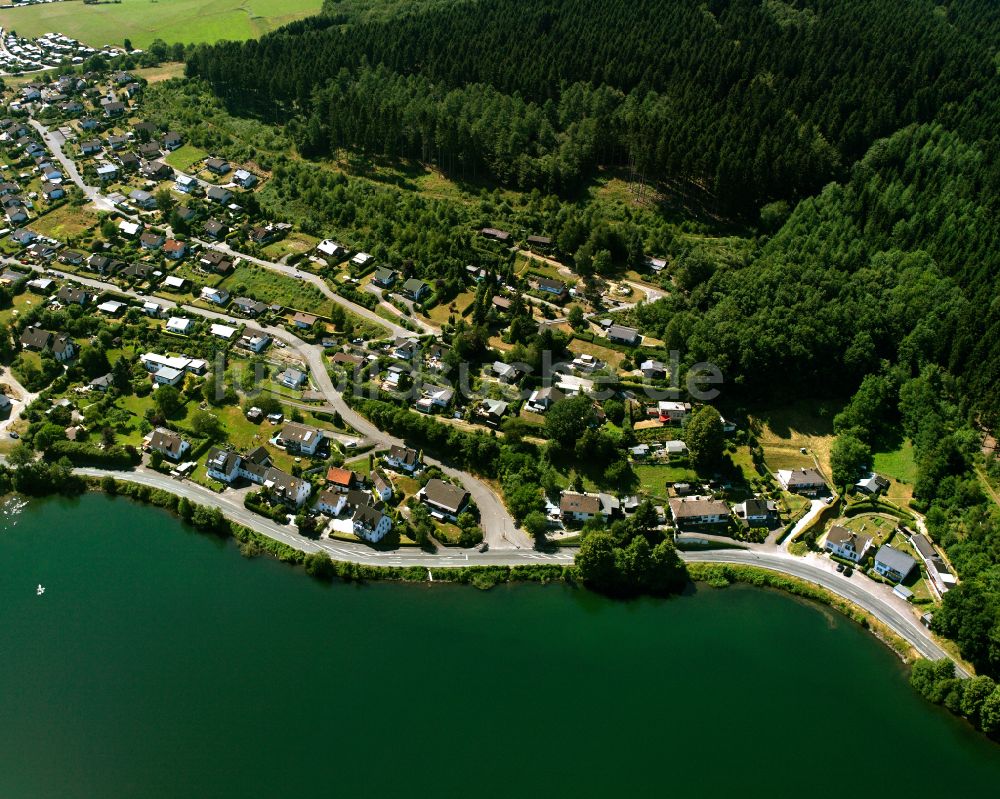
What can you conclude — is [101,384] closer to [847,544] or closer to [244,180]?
[244,180]

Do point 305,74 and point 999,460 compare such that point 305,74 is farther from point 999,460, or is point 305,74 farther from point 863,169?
point 999,460

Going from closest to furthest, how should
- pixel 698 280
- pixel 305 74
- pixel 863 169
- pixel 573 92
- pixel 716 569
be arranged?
1. pixel 716 569
2. pixel 698 280
3. pixel 863 169
4. pixel 573 92
5. pixel 305 74

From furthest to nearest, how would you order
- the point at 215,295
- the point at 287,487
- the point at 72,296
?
1. the point at 215,295
2. the point at 72,296
3. the point at 287,487

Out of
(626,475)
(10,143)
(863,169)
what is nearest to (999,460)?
(626,475)

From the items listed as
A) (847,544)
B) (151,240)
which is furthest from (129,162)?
(847,544)

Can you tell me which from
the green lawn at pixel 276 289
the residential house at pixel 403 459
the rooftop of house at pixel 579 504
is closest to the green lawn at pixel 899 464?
the rooftop of house at pixel 579 504

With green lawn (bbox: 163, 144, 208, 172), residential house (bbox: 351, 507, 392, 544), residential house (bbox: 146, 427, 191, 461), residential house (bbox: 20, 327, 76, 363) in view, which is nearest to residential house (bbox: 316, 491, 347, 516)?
residential house (bbox: 351, 507, 392, 544)
